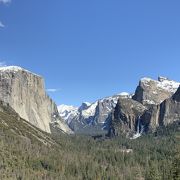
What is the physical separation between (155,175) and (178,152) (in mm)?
30770

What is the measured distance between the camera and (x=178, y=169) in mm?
118625

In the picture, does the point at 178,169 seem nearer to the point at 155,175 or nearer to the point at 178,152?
the point at 178,152

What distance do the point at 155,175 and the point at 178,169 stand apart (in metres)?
31.3

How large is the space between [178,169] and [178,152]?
4252 millimetres

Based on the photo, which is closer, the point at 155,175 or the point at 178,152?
the point at 178,152

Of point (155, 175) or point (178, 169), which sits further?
point (155, 175)

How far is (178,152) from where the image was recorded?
395 feet

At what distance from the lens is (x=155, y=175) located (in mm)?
149125

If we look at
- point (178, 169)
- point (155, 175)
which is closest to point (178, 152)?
point (178, 169)
